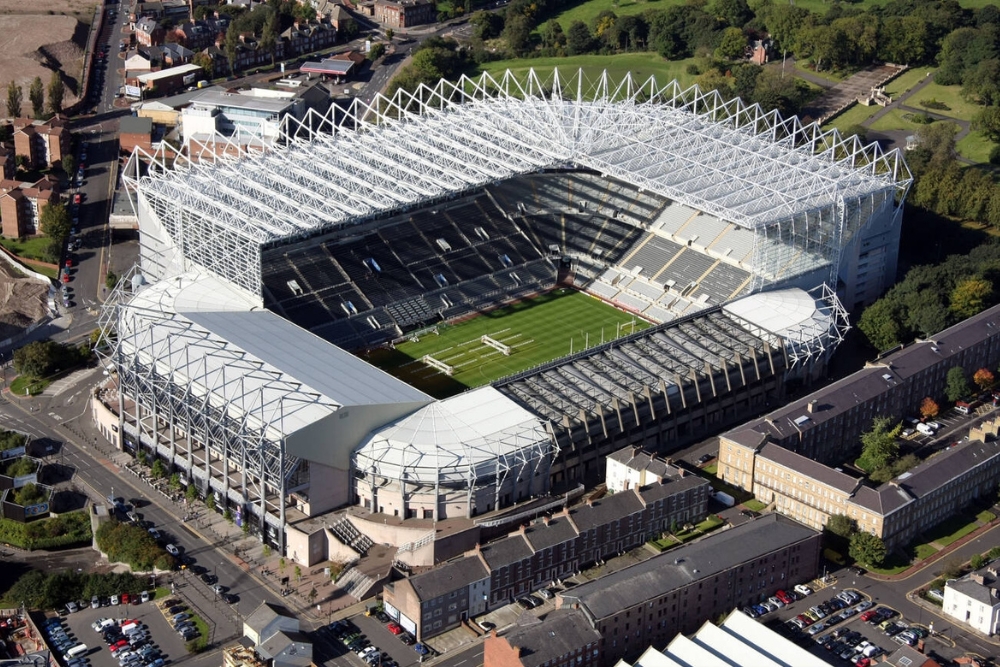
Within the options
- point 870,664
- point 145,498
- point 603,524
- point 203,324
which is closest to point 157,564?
point 145,498

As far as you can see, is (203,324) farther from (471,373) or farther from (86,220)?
(86,220)

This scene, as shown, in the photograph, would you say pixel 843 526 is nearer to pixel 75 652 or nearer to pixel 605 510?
pixel 605 510

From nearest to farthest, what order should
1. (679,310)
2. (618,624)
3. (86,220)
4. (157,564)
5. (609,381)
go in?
1. (618,624)
2. (157,564)
3. (609,381)
4. (679,310)
5. (86,220)

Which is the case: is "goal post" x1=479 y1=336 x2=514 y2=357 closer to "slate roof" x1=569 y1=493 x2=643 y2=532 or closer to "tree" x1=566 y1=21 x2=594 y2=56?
"slate roof" x1=569 y1=493 x2=643 y2=532

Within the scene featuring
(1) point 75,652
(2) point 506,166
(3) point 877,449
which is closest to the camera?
(1) point 75,652

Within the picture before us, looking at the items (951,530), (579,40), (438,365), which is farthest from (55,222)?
(951,530)

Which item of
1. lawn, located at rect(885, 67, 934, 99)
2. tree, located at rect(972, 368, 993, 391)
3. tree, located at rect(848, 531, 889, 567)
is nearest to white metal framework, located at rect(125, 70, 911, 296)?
tree, located at rect(972, 368, 993, 391)

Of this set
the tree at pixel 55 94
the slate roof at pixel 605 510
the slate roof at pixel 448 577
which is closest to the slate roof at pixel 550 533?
the slate roof at pixel 605 510
